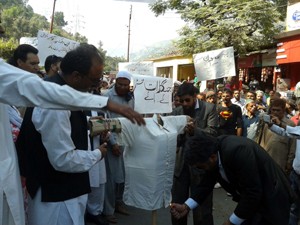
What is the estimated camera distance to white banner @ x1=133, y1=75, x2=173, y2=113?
359 centimetres

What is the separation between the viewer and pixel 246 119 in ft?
19.5

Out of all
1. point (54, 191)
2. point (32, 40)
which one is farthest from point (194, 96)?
point (32, 40)

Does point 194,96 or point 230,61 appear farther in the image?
point 230,61

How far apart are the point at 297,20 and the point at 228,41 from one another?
11.1 feet

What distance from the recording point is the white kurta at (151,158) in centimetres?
324

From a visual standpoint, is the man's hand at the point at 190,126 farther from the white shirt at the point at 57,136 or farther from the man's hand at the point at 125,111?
the man's hand at the point at 125,111

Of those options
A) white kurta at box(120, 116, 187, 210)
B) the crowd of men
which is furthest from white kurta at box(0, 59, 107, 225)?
white kurta at box(120, 116, 187, 210)

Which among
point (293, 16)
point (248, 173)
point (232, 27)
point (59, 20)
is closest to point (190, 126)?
point (248, 173)

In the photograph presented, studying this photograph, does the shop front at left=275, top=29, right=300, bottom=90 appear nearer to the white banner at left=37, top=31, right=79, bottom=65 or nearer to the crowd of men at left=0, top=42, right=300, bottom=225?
the white banner at left=37, top=31, right=79, bottom=65

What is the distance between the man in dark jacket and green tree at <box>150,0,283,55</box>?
1371cm

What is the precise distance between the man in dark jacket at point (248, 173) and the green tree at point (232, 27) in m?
13.7

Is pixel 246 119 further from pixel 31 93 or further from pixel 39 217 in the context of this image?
pixel 31 93

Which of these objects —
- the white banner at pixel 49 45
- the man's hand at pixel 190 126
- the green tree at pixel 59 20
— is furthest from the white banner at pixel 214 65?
the green tree at pixel 59 20

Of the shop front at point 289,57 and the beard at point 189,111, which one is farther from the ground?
the shop front at point 289,57
